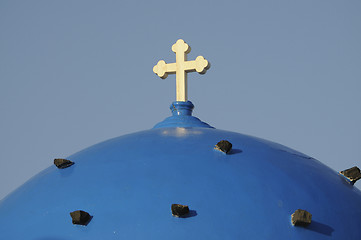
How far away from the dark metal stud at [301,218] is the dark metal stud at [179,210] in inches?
56.6

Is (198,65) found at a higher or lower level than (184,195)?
higher

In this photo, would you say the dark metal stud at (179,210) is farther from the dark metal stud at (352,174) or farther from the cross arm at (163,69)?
the cross arm at (163,69)

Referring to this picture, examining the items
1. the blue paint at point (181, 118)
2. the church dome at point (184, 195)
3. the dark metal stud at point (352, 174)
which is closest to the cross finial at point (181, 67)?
the blue paint at point (181, 118)

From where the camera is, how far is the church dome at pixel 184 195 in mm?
8484

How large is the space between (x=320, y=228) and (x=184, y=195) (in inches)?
74.6

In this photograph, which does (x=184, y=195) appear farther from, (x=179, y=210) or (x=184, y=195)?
(x=179, y=210)

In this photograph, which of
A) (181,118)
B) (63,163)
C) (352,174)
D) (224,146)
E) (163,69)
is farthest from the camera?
(163,69)

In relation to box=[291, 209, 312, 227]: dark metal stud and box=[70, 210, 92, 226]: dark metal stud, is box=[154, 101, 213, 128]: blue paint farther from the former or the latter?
box=[291, 209, 312, 227]: dark metal stud

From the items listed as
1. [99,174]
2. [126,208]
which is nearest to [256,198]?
[126,208]

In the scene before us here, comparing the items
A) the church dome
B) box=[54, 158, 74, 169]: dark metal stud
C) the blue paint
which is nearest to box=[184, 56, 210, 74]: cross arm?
the blue paint

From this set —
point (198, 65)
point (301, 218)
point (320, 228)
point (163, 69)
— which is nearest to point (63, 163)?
point (163, 69)

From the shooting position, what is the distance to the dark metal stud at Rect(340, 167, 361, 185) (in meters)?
10.7

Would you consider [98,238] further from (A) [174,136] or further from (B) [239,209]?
(A) [174,136]

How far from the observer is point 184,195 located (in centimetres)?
881
